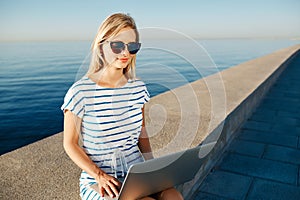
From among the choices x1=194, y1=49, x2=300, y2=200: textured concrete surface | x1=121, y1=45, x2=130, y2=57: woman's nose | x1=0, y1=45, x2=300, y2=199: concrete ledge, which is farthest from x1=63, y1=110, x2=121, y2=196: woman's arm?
x1=194, y1=49, x2=300, y2=200: textured concrete surface

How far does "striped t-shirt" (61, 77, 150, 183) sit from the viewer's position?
1753 mm

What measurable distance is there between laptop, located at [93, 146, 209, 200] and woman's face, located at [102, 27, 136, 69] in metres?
0.74

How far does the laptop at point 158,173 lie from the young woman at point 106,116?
11 cm

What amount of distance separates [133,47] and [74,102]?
0.53 m

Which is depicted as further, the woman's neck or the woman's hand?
the woman's neck

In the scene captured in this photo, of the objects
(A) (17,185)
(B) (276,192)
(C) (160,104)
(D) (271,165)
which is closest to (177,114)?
(C) (160,104)

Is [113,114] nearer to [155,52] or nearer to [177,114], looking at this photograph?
[155,52]

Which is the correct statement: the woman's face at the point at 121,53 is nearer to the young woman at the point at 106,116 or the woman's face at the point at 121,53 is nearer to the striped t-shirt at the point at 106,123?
the young woman at the point at 106,116

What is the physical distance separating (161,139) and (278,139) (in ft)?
7.28

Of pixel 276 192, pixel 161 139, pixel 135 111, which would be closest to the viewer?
pixel 135 111

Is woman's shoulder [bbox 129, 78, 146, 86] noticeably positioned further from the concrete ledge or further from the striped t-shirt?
the concrete ledge

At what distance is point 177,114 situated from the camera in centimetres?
423

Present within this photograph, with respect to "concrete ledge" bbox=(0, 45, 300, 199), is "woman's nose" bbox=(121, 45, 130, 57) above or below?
above

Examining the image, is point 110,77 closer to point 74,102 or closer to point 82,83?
point 82,83
